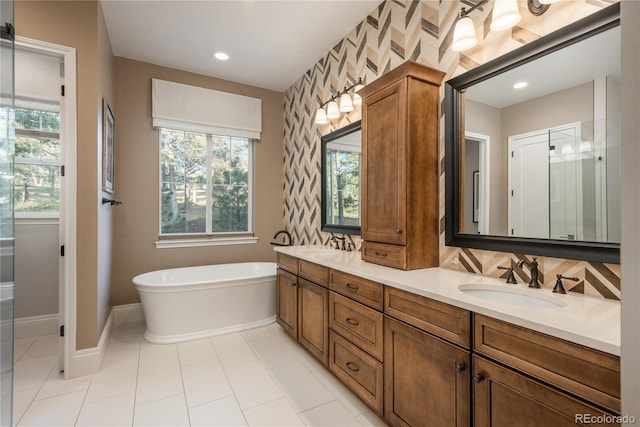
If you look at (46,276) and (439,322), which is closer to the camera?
(439,322)

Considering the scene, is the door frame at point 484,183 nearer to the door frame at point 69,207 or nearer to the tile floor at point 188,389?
the tile floor at point 188,389

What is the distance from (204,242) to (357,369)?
105 inches

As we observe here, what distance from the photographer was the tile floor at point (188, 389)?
1.82 metres

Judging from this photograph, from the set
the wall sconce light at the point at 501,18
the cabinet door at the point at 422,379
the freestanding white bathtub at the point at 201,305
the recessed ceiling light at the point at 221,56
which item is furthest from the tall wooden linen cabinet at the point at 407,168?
the recessed ceiling light at the point at 221,56

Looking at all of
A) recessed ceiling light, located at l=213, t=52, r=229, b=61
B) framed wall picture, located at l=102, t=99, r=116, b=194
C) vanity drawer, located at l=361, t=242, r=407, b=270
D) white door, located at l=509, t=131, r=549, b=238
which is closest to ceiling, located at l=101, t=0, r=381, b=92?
recessed ceiling light, located at l=213, t=52, r=229, b=61

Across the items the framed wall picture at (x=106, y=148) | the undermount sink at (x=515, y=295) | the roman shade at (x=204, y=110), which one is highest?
the roman shade at (x=204, y=110)

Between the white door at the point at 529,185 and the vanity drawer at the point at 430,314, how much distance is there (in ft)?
2.16

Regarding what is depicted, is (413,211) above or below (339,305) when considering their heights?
above

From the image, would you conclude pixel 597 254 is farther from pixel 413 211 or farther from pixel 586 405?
pixel 413 211

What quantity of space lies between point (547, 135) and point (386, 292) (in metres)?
1.15

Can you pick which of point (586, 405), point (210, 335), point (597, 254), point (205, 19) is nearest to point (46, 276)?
point (210, 335)

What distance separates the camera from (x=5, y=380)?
4.56ft

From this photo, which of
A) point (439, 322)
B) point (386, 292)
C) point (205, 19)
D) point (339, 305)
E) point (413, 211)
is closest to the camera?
point (439, 322)

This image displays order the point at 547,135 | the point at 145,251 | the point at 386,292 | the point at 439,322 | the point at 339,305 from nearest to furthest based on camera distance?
the point at 439,322 → the point at 547,135 → the point at 386,292 → the point at 339,305 → the point at 145,251
